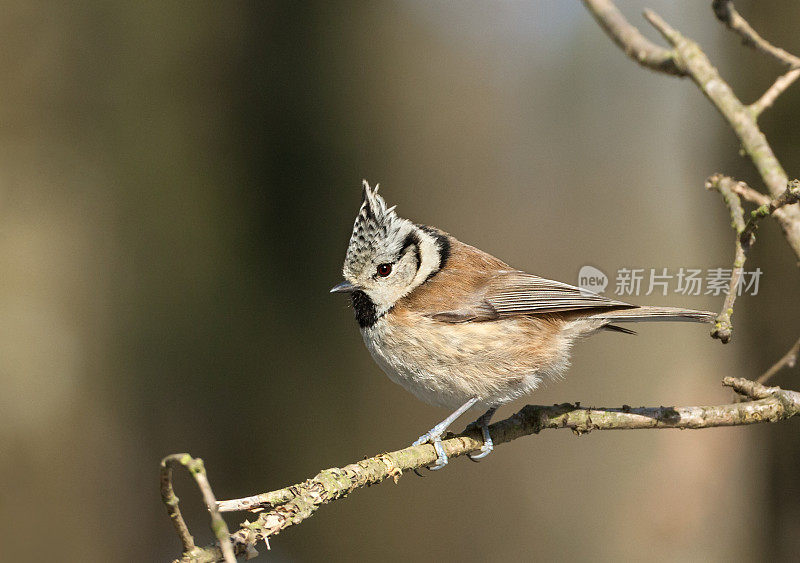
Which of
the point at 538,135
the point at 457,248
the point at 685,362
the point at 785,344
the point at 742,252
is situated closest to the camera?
the point at 742,252

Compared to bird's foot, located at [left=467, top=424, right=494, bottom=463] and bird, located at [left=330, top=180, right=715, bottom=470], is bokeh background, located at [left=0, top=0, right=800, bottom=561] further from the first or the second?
bird's foot, located at [left=467, top=424, right=494, bottom=463]

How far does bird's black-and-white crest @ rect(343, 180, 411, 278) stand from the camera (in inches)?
125

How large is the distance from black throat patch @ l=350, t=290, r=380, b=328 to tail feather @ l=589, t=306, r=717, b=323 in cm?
105

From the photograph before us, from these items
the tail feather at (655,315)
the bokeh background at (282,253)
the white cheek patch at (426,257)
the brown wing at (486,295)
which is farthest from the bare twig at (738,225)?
the bokeh background at (282,253)

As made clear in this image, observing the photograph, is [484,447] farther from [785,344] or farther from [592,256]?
[592,256]

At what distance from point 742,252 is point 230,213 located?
15.7ft

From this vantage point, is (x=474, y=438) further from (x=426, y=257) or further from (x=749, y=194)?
(x=749, y=194)

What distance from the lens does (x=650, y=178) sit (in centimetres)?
644

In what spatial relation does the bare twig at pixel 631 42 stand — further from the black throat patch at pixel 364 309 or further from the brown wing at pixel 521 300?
the black throat patch at pixel 364 309

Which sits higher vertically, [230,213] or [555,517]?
[230,213]

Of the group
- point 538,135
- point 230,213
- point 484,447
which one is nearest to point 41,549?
point 230,213

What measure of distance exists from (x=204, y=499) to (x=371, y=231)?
6.54 feet

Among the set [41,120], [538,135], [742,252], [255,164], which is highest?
[41,120]

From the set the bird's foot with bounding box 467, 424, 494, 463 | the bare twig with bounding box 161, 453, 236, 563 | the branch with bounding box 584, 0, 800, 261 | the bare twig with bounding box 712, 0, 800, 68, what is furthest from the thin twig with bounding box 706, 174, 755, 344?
the bare twig with bounding box 161, 453, 236, 563
